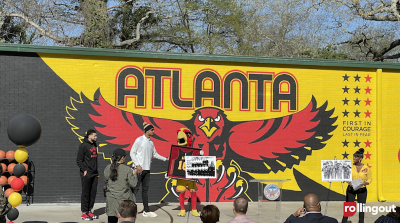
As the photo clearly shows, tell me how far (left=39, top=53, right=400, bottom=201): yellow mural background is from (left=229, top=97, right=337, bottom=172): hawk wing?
0.16 meters

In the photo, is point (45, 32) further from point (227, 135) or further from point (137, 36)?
point (227, 135)

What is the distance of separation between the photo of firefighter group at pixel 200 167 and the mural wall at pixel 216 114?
2769 mm

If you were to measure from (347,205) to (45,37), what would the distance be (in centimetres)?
2640

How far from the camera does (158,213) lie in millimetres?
10773

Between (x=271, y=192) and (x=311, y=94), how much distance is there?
14.3 feet

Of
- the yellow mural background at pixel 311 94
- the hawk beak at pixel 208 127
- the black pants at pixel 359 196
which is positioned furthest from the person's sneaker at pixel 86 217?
the black pants at pixel 359 196

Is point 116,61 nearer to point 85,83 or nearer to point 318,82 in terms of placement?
point 85,83

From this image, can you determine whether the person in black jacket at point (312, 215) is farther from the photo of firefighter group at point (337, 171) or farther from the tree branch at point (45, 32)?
the tree branch at point (45, 32)

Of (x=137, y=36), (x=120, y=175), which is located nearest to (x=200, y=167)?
(x=120, y=175)

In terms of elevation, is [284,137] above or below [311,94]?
below

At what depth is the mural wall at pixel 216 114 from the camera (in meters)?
11.6

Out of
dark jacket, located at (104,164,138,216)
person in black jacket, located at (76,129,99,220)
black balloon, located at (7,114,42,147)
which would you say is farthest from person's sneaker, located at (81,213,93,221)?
black balloon, located at (7,114,42,147)

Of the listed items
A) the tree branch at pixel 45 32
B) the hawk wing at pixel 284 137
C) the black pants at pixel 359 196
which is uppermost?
the tree branch at pixel 45 32

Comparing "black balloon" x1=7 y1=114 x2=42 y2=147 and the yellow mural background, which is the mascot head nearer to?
the yellow mural background
